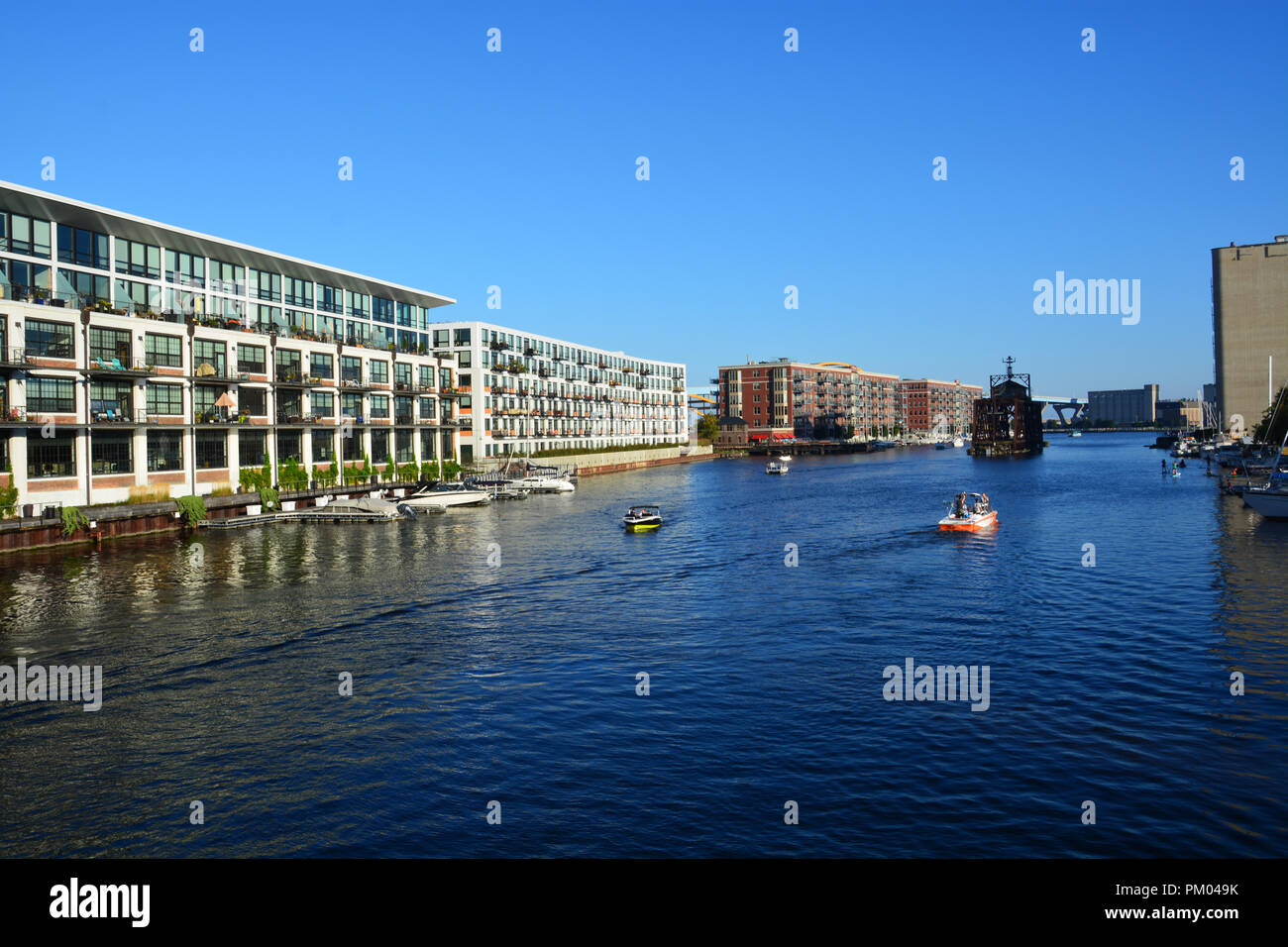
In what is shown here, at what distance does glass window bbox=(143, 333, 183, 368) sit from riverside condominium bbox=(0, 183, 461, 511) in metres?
0.16

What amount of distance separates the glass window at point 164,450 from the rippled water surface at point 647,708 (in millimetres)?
17762

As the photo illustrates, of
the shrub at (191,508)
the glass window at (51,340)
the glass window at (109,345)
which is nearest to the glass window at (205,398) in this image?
the glass window at (109,345)

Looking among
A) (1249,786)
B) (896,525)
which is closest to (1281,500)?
(896,525)

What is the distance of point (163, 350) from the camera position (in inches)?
2906

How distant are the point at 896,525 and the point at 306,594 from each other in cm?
4705

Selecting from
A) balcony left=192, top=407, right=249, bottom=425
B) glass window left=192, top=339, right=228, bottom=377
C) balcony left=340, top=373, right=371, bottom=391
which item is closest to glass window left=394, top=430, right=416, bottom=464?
balcony left=340, top=373, right=371, bottom=391

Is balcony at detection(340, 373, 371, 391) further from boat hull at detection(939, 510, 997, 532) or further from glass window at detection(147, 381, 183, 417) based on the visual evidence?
boat hull at detection(939, 510, 997, 532)

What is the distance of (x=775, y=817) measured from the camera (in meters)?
18.3

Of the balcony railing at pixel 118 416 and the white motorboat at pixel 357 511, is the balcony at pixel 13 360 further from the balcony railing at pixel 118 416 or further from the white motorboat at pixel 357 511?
the white motorboat at pixel 357 511

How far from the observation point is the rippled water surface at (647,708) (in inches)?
712

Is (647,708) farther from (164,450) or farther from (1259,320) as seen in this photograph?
(1259,320)

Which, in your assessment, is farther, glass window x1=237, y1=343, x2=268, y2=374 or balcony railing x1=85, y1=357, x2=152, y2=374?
glass window x1=237, y1=343, x2=268, y2=374

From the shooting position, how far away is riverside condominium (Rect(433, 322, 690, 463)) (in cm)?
14212
